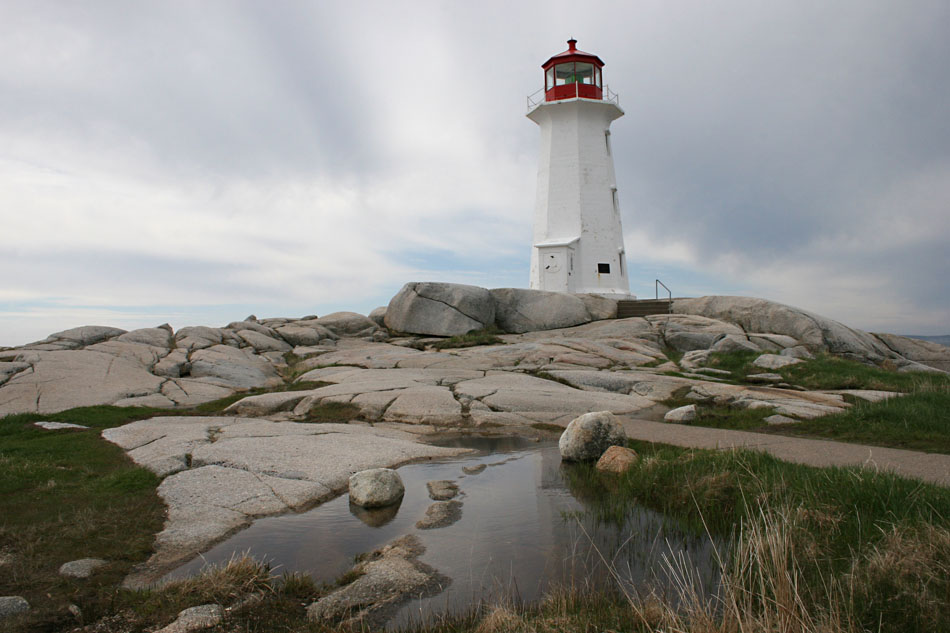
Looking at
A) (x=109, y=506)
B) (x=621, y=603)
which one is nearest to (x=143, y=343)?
(x=109, y=506)

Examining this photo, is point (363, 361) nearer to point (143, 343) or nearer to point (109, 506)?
point (143, 343)

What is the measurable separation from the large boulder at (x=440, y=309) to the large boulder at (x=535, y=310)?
3.36ft

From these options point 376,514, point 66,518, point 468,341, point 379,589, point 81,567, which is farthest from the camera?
point 468,341

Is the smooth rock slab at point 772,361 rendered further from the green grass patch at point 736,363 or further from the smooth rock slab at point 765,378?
the smooth rock slab at point 765,378

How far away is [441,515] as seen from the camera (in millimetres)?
5766

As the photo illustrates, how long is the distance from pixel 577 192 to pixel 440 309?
1093 centimetres

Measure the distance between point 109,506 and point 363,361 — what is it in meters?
12.9

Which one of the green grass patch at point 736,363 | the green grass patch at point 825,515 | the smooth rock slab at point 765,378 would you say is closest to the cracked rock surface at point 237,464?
the green grass patch at point 825,515

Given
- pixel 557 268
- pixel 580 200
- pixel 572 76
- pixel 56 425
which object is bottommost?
pixel 56 425

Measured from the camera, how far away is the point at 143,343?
2052 cm

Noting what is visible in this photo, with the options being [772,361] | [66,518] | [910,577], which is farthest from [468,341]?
[910,577]

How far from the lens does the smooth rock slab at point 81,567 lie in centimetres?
420

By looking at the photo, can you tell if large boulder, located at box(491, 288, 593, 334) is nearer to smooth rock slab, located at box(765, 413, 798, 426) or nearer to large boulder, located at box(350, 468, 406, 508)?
smooth rock slab, located at box(765, 413, 798, 426)

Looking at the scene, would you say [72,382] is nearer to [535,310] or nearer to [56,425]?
[56,425]
